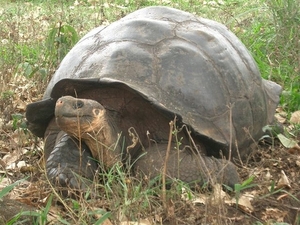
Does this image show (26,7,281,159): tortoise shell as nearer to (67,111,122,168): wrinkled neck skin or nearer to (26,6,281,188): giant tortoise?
(26,6,281,188): giant tortoise

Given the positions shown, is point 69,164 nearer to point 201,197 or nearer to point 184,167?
point 184,167

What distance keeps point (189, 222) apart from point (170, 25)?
4.71 ft

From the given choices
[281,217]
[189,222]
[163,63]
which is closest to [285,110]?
[163,63]

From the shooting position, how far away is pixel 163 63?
3607 millimetres

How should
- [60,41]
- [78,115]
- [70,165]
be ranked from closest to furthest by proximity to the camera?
[78,115] → [70,165] → [60,41]

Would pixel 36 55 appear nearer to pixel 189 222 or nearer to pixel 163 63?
pixel 163 63

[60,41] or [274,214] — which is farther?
[60,41]

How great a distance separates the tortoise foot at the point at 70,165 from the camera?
3.20 metres

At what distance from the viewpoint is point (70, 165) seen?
3326 mm

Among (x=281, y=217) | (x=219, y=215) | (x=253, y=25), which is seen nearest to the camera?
(x=219, y=215)

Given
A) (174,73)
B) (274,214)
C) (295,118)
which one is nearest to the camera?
(274,214)

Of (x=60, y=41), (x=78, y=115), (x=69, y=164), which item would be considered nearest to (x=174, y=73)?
(x=78, y=115)

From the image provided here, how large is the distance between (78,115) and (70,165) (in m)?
0.28

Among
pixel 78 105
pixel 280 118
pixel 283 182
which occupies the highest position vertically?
pixel 78 105
